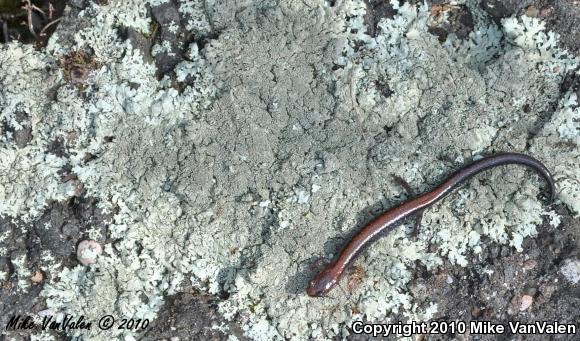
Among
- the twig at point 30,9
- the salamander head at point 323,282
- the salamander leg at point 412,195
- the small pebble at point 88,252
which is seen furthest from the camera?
the twig at point 30,9

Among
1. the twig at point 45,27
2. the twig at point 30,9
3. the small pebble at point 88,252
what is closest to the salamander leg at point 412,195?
the small pebble at point 88,252

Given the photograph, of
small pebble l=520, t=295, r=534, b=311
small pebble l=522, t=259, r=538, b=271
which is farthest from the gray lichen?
small pebble l=520, t=295, r=534, b=311

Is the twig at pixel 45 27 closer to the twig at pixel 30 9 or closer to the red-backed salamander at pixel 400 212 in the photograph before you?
the twig at pixel 30 9

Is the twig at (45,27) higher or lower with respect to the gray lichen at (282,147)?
higher

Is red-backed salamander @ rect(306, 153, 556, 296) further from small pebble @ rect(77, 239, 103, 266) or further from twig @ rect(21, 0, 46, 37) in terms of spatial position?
twig @ rect(21, 0, 46, 37)

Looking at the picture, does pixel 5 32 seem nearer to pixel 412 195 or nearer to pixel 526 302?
pixel 412 195

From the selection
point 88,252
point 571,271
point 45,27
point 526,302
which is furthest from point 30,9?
point 571,271

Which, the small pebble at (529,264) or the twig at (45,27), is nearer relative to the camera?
the small pebble at (529,264)

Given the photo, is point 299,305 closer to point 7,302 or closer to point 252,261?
point 252,261
